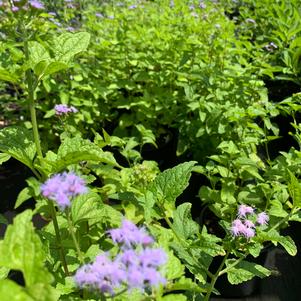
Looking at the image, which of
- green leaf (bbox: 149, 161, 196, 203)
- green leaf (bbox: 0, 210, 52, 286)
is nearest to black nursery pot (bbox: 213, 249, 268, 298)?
green leaf (bbox: 149, 161, 196, 203)

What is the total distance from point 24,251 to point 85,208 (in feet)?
2.11

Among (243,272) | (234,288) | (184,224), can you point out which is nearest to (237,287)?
(234,288)

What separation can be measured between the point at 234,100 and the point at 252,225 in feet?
5.09

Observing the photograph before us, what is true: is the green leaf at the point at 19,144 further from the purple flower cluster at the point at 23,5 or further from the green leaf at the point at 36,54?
the purple flower cluster at the point at 23,5

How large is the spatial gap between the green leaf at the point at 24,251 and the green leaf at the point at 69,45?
743mm

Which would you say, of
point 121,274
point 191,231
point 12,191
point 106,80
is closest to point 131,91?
point 106,80

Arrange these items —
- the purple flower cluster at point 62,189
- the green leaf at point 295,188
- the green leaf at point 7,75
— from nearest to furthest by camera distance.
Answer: the purple flower cluster at point 62,189 < the green leaf at point 7,75 < the green leaf at point 295,188

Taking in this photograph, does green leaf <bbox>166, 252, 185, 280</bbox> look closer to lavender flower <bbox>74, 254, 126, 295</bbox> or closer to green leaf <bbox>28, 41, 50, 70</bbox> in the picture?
lavender flower <bbox>74, 254, 126, 295</bbox>

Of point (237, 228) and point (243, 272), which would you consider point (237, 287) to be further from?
point (237, 228)

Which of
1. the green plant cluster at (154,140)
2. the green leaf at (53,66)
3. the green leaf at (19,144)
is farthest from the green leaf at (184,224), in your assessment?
the green leaf at (53,66)

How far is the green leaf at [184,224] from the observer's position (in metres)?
1.50

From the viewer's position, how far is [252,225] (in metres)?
1.46

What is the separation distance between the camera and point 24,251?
0.82 metres

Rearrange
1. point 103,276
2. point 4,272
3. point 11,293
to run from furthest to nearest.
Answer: point 4,272 < point 103,276 < point 11,293
